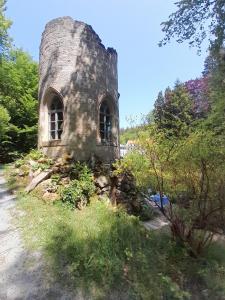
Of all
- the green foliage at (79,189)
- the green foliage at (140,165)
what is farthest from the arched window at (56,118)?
the green foliage at (140,165)

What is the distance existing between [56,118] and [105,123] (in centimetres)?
198

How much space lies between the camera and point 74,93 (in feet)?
33.8

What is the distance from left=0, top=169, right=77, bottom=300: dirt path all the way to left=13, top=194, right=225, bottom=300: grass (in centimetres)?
20

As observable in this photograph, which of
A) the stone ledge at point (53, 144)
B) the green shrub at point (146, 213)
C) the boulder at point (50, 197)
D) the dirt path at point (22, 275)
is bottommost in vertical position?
the green shrub at point (146, 213)

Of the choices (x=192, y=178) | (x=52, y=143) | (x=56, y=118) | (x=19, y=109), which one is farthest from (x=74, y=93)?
(x=19, y=109)

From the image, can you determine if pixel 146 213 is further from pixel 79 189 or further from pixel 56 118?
pixel 56 118

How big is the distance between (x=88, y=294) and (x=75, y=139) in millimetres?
6192

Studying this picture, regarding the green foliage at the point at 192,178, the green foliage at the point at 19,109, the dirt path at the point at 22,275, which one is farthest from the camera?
the green foliage at the point at 19,109

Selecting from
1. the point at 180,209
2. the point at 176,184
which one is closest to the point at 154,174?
the point at 176,184

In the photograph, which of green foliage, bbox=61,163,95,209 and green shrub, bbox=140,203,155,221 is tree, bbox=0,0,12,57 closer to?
green foliage, bbox=61,163,95,209

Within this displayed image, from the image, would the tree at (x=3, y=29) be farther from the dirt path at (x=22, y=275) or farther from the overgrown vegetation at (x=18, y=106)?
the dirt path at (x=22, y=275)

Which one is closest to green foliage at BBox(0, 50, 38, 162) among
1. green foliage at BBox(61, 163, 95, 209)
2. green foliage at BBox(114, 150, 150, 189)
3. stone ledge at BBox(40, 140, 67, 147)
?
stone ledge at BBox(40, 140, 67, 147)

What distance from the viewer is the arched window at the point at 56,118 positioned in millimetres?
10820

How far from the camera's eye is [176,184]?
7.39m
